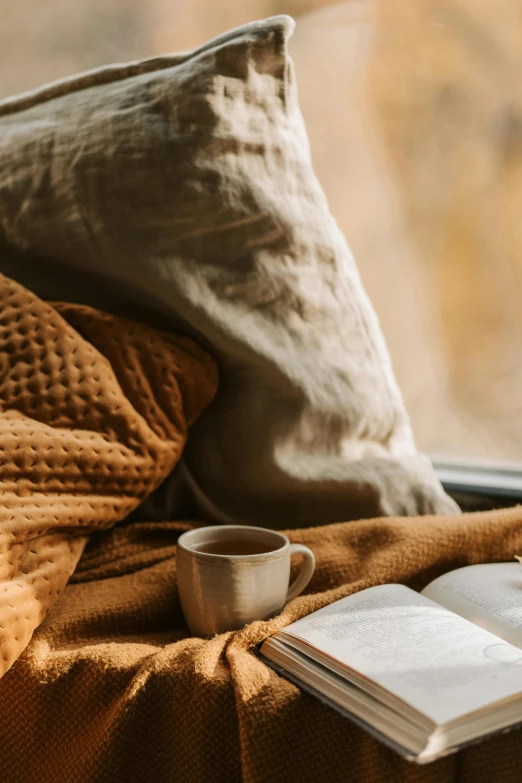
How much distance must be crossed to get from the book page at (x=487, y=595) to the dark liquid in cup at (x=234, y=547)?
6.1 inches

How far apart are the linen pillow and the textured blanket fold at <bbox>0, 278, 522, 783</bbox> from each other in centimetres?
5

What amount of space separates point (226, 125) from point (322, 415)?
1.08 ft

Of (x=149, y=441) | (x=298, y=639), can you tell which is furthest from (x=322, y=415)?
(x=298, y=639)

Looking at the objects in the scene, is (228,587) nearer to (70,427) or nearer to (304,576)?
(304,576)

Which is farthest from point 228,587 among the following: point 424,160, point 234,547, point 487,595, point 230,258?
point 424,160

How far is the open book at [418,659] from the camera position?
41 cm

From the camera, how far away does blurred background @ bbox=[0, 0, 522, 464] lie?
106 cm

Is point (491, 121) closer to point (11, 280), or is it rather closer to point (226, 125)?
point (226, 125)

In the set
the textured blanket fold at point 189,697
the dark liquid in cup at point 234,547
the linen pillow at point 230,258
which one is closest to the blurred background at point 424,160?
the linen pillow at point 230,258

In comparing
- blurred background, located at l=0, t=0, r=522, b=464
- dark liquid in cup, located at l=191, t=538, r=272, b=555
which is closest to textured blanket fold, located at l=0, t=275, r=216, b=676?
dark liquid in cup, located at l=191, t=538, r=272, b=555

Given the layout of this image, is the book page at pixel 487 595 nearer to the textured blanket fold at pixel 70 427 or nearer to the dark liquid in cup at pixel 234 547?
the dark liquid in cup at pixel 234 547

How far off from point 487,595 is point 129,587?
0.32m

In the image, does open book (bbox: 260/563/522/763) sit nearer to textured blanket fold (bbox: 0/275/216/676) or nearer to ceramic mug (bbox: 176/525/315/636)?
ceramic mug (bbox: 176/525/315/636)

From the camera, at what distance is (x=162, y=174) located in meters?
0.75
